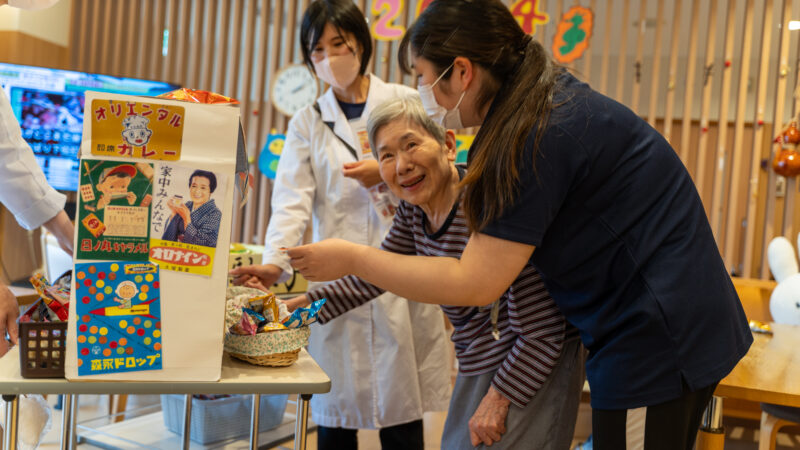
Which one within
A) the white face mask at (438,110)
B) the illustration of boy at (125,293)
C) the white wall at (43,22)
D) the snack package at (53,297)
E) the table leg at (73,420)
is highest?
the white wall at (43,22)

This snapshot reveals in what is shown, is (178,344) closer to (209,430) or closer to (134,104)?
(134,104)

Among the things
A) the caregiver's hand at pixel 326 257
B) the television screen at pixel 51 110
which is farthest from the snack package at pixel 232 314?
the television screen at pixel 51 110

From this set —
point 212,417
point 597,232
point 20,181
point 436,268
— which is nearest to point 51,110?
point 212,417

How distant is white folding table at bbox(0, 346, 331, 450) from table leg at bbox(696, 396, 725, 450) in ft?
2.90

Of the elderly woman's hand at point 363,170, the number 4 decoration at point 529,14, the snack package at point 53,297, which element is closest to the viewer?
the snack package at point 53,297

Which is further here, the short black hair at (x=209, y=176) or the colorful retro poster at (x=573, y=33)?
the colorful retro poster at (x=573, y=33)

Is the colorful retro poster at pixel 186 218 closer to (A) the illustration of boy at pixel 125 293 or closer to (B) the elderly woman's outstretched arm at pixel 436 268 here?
(A) the illustration of boy at pixel 125 293

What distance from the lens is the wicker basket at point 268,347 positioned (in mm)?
1287

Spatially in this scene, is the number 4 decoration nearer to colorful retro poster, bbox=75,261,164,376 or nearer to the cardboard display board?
the cardboard display board

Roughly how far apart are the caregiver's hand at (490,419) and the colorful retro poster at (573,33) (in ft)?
10.1

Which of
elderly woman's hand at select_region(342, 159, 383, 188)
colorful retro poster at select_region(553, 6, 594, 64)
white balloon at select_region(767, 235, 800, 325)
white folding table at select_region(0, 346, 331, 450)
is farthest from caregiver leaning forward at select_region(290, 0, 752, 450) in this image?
colorful retro poster at select_region(553, 6, 594, 64)

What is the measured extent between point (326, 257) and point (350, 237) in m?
0.79

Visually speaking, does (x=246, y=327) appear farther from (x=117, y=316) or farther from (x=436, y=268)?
(x=436, y=268)

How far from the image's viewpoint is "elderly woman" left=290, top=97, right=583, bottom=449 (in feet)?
4.29
